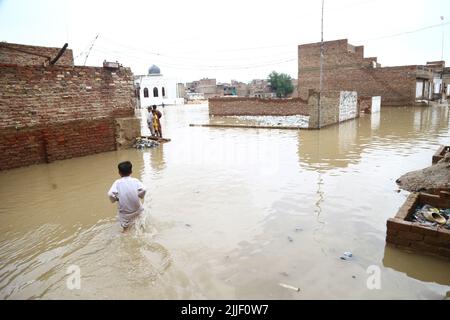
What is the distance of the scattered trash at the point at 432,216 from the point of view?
4332 millimetres

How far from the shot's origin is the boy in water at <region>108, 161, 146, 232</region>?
4.40 m

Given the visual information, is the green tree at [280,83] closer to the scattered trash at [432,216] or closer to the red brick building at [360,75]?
the red brick building at [360,75]

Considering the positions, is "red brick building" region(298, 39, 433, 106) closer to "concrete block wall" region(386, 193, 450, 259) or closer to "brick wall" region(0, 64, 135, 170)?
"brick wall" region(0, 64, 135, 170)

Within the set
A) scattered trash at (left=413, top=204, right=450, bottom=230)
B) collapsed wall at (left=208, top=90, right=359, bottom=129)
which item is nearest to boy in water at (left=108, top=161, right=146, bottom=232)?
scattered trash at (left=413, top=204, right=450, bottom=230)

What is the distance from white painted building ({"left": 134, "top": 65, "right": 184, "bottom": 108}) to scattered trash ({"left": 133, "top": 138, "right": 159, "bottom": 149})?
43.6 meters

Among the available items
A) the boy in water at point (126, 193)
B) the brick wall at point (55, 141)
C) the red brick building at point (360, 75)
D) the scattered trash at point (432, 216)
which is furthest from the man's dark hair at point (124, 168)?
the red brick building at point (360, 75)

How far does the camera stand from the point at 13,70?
8758 mm

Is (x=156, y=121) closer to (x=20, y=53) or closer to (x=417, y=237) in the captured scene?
(x=20, y=53)

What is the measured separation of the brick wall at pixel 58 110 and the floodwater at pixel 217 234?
80 centimetres

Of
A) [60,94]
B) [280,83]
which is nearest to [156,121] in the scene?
[60,94]

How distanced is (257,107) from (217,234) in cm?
2245
